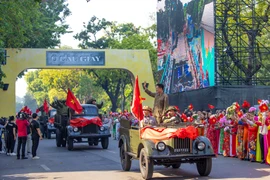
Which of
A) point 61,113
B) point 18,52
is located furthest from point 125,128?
point 18,52

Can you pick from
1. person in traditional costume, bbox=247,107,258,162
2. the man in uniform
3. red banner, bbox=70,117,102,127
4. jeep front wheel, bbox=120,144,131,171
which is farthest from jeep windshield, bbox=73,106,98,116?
the man in uniform

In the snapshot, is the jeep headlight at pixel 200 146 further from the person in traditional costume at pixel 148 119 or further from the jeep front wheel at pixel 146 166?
the person in traditional costume at pixel 148 119

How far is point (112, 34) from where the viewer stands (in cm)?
7094

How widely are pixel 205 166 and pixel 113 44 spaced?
5190cm

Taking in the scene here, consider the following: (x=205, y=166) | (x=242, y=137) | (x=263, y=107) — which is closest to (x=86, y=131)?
(x=242, y=137)

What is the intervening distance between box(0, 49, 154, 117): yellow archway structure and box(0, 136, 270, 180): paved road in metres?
22.1

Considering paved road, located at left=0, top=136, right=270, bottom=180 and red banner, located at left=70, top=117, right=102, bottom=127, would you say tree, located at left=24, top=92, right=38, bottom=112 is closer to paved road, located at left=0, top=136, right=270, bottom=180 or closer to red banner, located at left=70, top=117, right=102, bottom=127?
red banner, located at left=70, top=117, right=102, bottom=127

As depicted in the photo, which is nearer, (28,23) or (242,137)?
(242,137)

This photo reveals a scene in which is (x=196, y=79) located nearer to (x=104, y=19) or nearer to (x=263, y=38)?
(x=263, y=38)

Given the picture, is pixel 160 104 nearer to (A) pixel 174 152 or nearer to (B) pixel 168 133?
(B) pixel 168 133

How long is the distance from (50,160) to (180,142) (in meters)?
8.21

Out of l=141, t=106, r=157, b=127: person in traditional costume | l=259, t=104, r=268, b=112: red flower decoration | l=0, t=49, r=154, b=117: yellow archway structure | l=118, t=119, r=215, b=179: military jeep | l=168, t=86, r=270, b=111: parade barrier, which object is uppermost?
l=0, t=49, r=154, b=117: yellow archway structure

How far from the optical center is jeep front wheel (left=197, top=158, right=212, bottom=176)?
13.8m

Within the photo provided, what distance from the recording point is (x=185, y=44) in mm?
40906
